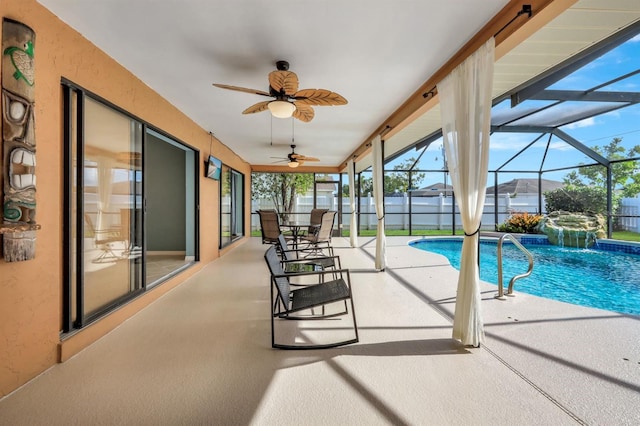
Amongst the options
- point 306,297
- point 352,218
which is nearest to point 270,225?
point 352,218

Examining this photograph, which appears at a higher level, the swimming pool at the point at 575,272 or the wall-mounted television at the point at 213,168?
the wall-mounted television at the point at 213,168

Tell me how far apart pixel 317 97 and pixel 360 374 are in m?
2.49

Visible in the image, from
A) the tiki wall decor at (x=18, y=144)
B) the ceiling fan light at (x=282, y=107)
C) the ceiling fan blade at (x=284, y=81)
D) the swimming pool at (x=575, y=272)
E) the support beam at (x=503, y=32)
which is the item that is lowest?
the swimming pool at (x=575, y=272)

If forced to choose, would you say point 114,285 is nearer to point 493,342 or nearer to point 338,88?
point 338,88

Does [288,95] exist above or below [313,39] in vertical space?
below

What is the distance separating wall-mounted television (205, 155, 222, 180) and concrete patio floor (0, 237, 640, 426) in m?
3.01

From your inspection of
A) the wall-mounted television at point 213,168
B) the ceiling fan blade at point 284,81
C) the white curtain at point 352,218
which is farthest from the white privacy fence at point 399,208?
the ceiling fan blade at point 284,81

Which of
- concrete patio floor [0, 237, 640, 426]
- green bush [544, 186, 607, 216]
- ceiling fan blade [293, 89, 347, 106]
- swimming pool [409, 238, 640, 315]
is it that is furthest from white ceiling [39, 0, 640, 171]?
green bush [544, 186, 607, 216]

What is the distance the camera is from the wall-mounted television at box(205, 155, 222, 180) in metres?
5.52

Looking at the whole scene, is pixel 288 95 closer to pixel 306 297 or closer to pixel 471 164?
pixel 471 164

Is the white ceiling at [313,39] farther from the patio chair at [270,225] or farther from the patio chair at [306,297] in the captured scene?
the patio chair at [270,225]

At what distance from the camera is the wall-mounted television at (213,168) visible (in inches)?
217

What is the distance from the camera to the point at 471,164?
94.0 inches

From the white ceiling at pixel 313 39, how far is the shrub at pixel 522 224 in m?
7.40
